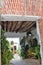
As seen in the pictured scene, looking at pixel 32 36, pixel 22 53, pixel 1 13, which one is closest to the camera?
pixel 1 13

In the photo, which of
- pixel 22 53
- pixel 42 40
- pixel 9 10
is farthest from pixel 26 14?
pixel 22 53

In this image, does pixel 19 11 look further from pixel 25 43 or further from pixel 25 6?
pixel 25 43

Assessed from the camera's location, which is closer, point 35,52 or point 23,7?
point 23,7

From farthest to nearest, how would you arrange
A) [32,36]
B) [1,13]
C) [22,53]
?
[22,53], [32,36], [1,13]

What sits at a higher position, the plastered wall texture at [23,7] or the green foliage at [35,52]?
the plastered wall texture at [23,7]

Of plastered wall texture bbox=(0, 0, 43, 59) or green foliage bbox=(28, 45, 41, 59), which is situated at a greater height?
plastered wall texture bbox=(0, 0, 43, 59)

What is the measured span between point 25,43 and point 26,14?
717 centimetres

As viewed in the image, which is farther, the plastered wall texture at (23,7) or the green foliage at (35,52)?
the green foliage at (35,52)

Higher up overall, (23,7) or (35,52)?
(23,7)

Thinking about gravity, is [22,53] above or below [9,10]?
below

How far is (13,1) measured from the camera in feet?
15.0

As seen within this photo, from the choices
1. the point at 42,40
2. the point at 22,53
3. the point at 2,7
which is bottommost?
the point at 22,53

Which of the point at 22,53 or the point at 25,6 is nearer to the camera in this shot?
the point at 25,6

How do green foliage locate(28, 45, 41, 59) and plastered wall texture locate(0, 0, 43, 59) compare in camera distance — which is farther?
green foliage locate(28, 45, 41, 59)
